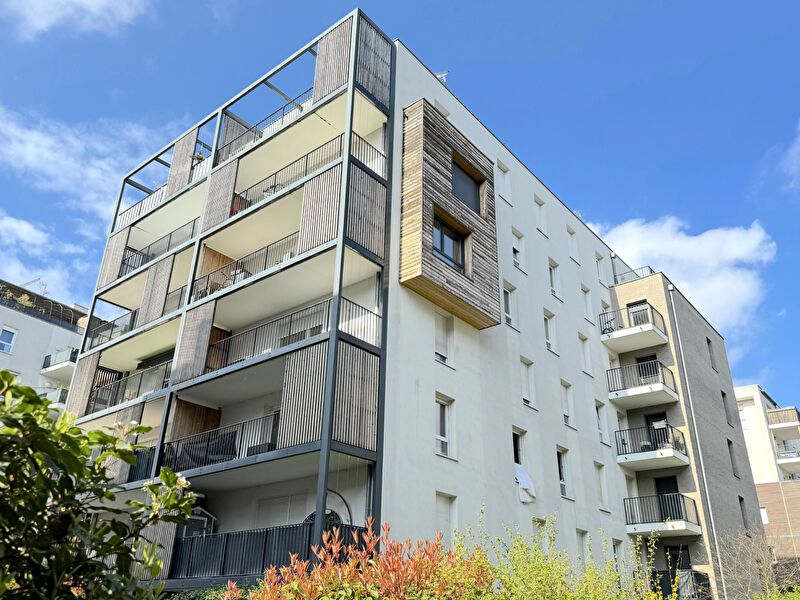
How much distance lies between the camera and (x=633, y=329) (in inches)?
1136

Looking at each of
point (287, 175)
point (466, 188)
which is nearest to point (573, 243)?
point (466, 188)

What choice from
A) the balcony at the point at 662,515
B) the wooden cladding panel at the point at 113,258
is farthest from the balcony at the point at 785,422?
the wooden cladding panel at the point at 113,258

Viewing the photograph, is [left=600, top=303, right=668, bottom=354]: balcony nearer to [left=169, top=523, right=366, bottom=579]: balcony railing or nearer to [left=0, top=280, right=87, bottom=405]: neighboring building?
[left=169, top=523, right=366, bottom=579]: balcony railing

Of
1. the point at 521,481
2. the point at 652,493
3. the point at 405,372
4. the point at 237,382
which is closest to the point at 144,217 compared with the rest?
the point at 237,382

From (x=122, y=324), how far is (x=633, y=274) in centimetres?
2423

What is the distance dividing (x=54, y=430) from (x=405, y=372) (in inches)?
572

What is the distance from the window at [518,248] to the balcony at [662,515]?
33.4 ft

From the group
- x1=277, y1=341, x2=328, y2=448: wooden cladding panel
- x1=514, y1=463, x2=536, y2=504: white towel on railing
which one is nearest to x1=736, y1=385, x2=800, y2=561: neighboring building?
x1=514, y1=463, x2=536, y2=504: white towel on railing

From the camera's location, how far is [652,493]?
27453 mm

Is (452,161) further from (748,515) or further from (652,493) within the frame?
(748,515)

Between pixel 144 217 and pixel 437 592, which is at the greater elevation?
pixel 144 217

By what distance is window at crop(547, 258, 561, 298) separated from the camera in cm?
2748

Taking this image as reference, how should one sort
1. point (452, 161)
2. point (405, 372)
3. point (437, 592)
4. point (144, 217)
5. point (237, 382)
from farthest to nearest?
1. point (144, 217)
2. point (452, 161)
3. point (237, 382)
4. point (405, 372)
5. point (437, 592)

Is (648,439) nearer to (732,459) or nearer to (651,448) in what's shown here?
(651,448)
